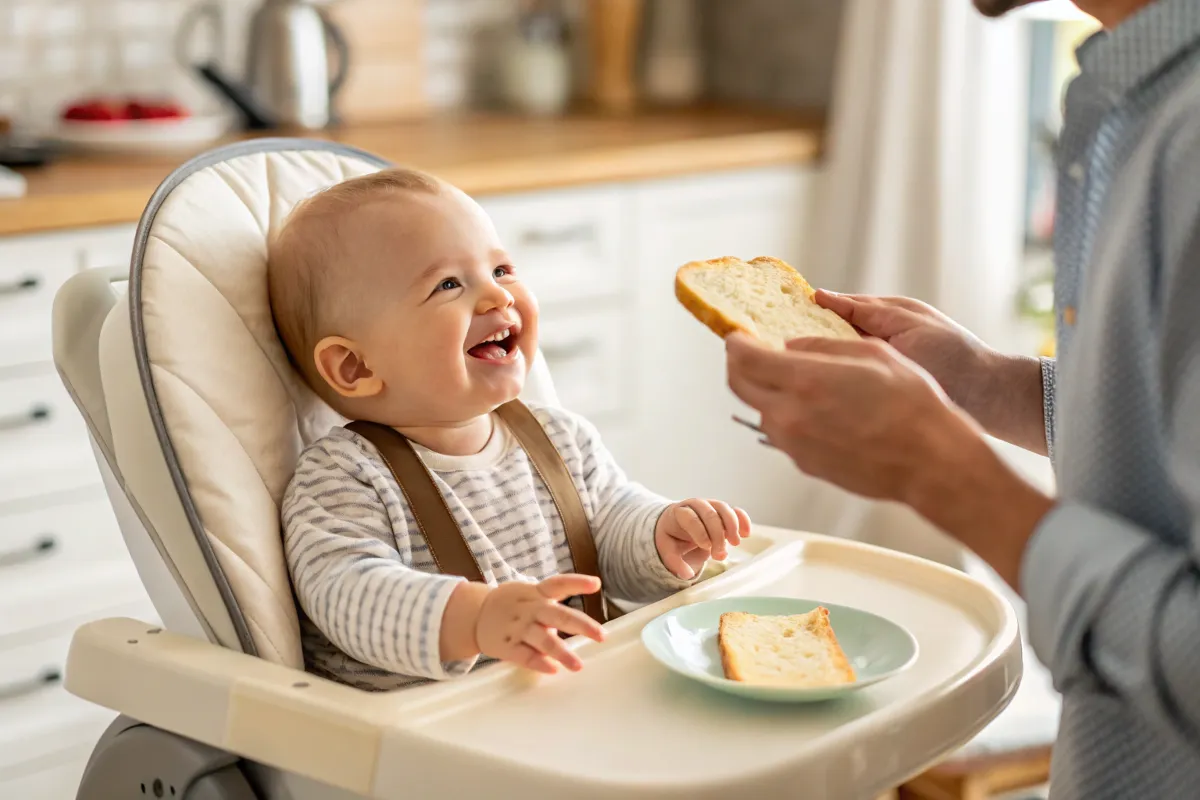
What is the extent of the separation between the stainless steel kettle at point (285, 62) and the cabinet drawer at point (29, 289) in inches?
29.4

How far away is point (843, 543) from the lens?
4.81 feet

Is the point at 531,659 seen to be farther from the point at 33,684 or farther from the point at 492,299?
the point at 33,684

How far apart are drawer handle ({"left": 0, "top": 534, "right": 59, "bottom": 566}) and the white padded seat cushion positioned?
3.21 ft

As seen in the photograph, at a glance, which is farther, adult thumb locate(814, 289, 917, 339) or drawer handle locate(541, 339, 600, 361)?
drawer handle locate(541, 339, 600, 361)

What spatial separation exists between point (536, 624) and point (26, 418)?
133 cm

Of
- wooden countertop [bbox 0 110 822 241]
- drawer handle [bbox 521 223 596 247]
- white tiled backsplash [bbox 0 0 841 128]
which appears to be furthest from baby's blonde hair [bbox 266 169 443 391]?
white tiled backsplash [bbox 0 0 841 128]

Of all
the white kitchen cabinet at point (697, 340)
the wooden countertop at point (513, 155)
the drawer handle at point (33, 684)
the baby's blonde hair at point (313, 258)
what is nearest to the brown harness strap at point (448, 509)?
the baby's blonde hair at point (313, 258)

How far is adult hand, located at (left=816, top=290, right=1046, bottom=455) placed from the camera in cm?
125

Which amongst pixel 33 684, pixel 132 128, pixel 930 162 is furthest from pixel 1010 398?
pixel 930 162

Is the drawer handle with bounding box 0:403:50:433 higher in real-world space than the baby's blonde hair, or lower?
lower

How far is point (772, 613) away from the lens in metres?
1.29

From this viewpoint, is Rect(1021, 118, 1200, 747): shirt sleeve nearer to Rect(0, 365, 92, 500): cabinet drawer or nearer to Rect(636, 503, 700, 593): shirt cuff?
Rect(636, 503, 700, 593): shirt cuff

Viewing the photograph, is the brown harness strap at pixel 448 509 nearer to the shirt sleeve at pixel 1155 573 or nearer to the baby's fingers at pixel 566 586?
the baby's fingers at pixel 566 586

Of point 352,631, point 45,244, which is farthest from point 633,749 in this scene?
point 45,244
